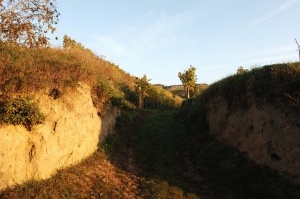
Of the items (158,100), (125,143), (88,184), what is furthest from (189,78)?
(88,184)

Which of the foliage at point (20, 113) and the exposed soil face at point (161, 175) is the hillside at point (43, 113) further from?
the exposed soil face at point (161, 175)

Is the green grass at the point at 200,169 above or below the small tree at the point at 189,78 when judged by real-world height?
below

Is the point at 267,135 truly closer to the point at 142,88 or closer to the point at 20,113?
the point at 20,113

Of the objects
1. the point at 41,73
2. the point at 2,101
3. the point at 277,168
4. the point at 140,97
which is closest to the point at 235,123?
the point at 277,168

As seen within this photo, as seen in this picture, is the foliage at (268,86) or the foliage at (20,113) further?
the foliage at (268,86)

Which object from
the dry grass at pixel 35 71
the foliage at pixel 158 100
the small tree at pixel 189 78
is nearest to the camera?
the dry grass at pixel 35 71

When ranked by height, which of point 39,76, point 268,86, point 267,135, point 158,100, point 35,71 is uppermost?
point 35,71

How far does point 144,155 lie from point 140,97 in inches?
702

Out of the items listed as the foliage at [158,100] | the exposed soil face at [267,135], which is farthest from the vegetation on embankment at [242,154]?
the foliage at [158,100]

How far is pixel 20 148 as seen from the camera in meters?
11.7

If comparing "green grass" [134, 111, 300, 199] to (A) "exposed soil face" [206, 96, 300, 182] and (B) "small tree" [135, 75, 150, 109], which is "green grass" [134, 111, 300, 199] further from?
(B) "small tree" [135, 75, 150, 109]

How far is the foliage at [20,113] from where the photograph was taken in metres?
11.4

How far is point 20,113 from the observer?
38.5ft

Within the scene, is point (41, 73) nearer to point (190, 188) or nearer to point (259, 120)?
point (190, 188)
